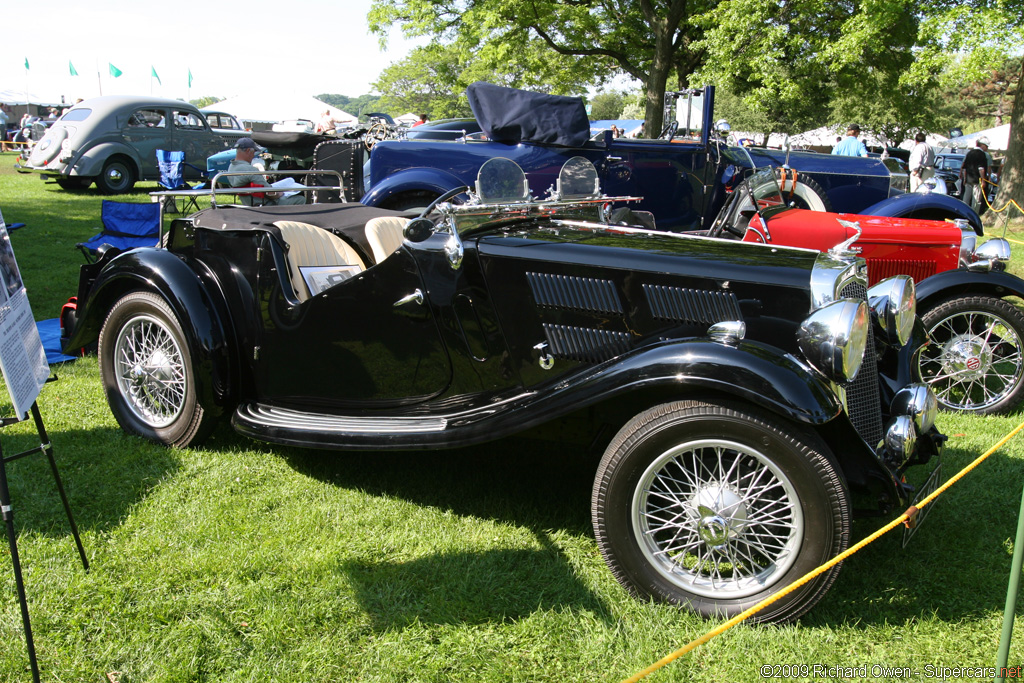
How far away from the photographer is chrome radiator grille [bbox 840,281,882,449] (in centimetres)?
289

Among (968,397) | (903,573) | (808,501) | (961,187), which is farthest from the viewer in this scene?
(961,187)

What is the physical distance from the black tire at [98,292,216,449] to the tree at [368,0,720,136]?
14324mm

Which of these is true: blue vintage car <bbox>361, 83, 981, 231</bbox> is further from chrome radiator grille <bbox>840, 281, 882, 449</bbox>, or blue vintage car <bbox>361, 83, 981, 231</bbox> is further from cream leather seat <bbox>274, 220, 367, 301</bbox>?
chrome radiator grille <bbox>840, 281, 882, 449</bbox>

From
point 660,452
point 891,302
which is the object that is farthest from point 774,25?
point 660,452

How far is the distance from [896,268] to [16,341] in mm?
5568

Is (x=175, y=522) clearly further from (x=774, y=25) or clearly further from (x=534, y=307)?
(x=774, y=25)

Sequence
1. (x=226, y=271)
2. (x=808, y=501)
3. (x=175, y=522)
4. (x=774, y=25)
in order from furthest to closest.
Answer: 1. (x=774, y=25)
2. (x=226, y=271)
3. (x=175, y=522)
4. (x=808, y=501)

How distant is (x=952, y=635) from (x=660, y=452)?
1.19 m

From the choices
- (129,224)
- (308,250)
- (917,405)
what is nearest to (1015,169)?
(917,405)

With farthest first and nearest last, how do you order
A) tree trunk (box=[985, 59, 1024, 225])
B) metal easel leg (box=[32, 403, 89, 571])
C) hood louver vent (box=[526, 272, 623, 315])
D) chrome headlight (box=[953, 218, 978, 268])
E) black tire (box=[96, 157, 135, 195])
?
black tire (box=[96, 157, 135, 195])
tree trunk (box=[985, 59, 1024, 225])
chrome headlight (box=[953, 218, 978, 268])
hood louver vent (box=[526, 272, 623, 315])
metal easel leg (box=[32, 403, 89, 571])

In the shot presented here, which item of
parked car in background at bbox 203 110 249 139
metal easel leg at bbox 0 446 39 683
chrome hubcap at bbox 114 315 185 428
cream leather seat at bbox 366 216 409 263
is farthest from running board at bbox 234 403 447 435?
parked car in background at bbox 203 110 249 139

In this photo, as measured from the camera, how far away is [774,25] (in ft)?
47.3

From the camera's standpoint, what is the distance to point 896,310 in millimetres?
3154

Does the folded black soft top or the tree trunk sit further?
the tree trunk
